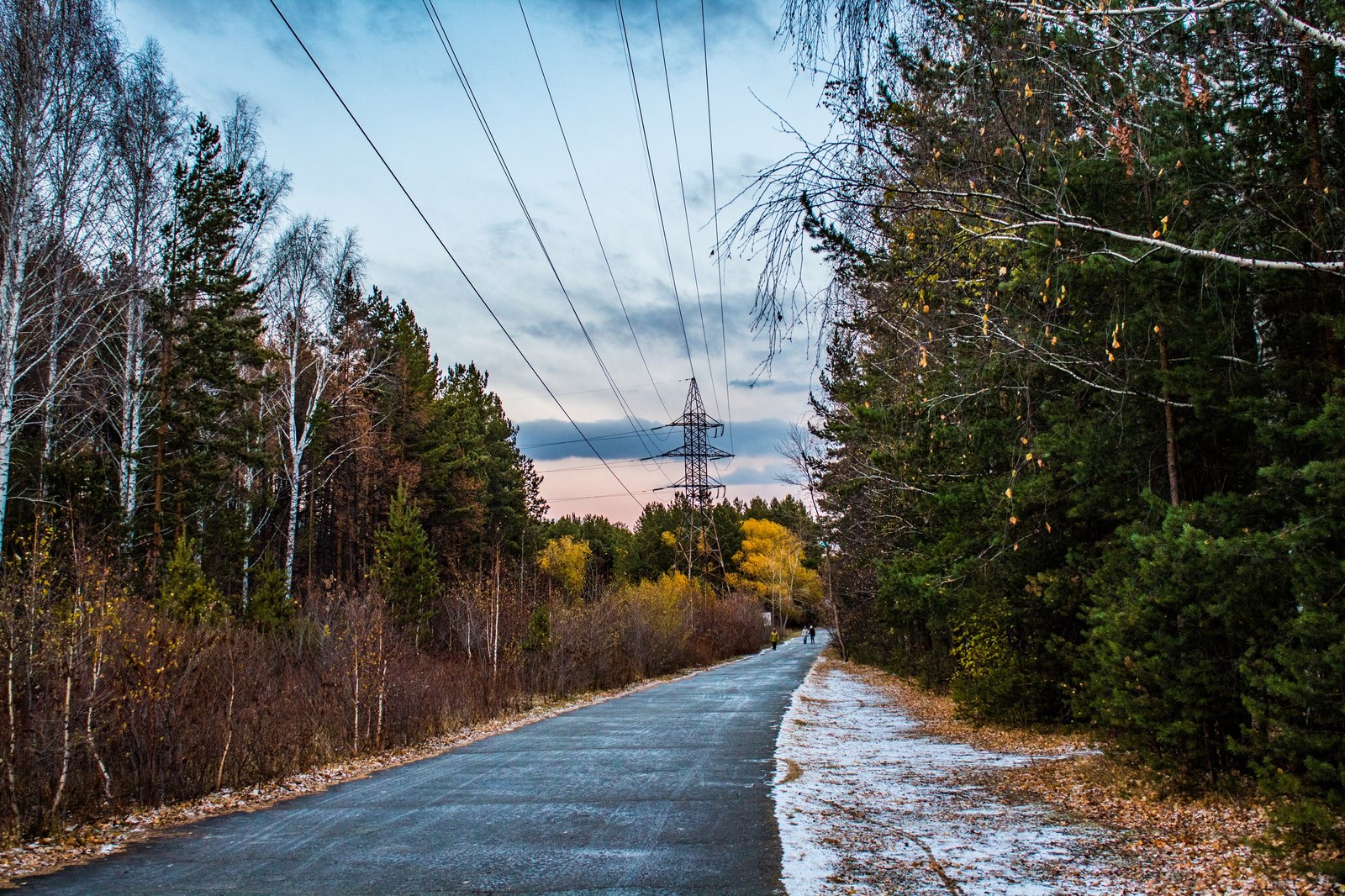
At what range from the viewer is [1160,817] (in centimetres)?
688

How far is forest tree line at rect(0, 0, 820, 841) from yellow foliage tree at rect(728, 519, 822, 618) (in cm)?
4676

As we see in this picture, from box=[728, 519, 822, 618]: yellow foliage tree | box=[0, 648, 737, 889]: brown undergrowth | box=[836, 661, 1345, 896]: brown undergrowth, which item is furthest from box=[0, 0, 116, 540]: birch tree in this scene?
box=[728, 519, 822, 618]: yellow foliage tree

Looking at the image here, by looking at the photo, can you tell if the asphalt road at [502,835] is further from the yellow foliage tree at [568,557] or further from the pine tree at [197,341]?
the yellow foliage tree at [568,557]

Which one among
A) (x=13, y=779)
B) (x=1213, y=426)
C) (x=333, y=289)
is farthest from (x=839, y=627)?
(x=13, y=779)

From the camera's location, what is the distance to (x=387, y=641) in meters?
15.0

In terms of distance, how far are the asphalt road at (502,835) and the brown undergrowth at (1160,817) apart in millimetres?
2399

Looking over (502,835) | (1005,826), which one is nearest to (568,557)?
(502,835)

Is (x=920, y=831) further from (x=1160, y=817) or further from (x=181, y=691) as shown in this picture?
(x=181, y=691)

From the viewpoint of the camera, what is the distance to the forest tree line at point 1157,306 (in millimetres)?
5199

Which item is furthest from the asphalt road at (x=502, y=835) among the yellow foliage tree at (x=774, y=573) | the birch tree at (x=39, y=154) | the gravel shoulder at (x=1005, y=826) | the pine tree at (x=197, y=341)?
the yellow foliage tree at (x=774, y=573)

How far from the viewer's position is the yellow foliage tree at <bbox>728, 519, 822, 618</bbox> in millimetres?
84625

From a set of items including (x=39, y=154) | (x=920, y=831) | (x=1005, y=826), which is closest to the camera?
(x=920, y=831)

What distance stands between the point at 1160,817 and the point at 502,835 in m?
4.99

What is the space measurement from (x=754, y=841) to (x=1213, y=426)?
18.0ft
